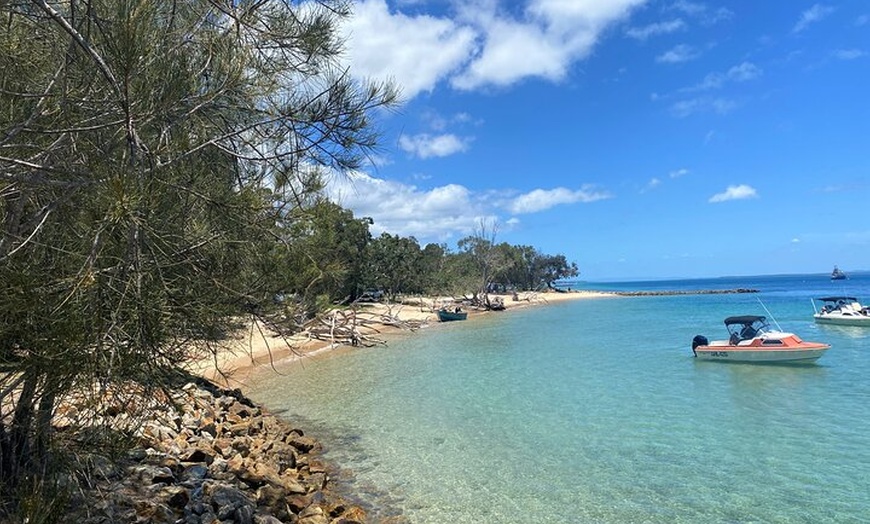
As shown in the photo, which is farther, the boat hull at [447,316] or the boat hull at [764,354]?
the boat hull at [447,316]

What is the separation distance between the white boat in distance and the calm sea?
33.2 ft

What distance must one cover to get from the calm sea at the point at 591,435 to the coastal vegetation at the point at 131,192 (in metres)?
4.47

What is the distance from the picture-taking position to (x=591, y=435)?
10.4 m

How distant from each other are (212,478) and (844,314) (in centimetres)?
3429

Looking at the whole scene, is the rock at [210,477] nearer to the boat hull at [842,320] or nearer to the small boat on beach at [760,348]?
the small boat on beach at [760,348]

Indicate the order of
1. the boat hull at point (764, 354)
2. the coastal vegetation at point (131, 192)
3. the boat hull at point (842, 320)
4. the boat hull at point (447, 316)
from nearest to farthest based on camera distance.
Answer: the coastal vegetation at point (131, 192)
the boat hull at point (764, 354)
the boat hull at point (842, 320)
the boat hull at point (447, 316)

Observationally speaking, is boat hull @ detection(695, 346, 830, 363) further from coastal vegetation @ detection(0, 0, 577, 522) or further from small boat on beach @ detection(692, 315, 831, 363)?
coastal vegetation @ detection(0, 0, 577, 522)

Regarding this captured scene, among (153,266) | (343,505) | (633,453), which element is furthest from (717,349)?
(153,266)

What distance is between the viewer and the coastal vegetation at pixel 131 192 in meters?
2.24

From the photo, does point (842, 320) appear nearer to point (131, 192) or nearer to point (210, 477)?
point (210, 477)

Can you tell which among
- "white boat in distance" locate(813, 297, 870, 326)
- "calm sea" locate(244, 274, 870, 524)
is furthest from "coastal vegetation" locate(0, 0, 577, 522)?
"white boat in distance" locate(813, 297, 870, 326)

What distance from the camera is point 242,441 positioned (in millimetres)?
8547

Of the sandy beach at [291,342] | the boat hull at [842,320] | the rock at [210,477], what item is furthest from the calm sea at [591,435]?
the boat hull at [842,320]

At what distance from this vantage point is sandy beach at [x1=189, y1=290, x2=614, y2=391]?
244 inches
